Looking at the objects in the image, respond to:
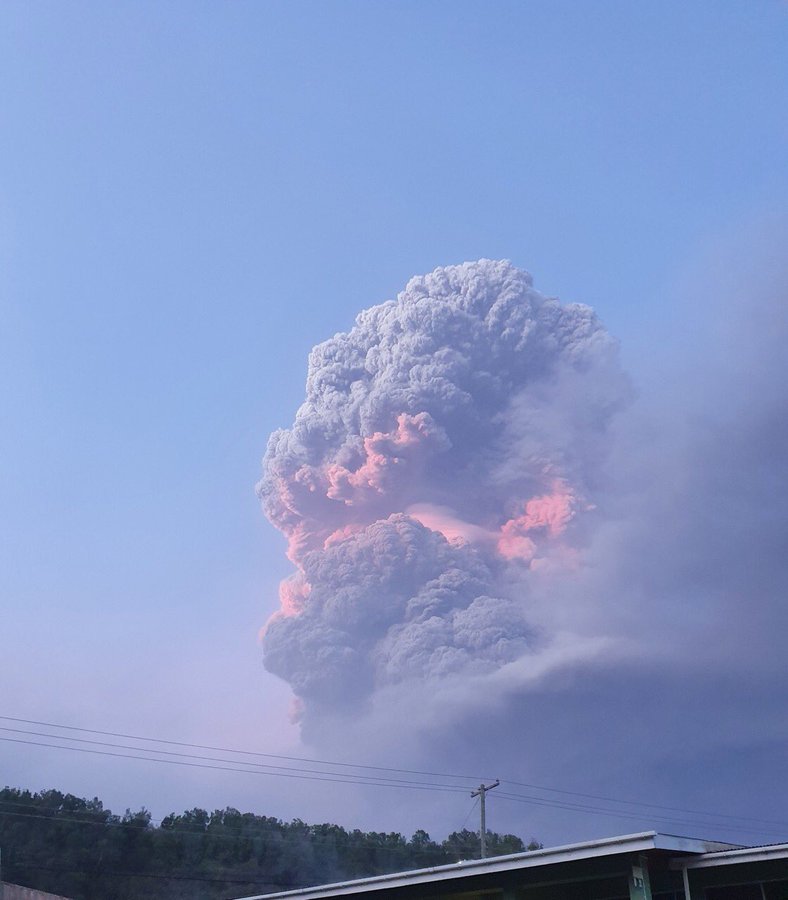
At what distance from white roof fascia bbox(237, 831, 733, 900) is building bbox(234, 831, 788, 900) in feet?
0.05

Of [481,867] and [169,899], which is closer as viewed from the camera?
[481,867]

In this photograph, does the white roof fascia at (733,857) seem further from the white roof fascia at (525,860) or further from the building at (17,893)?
the building at (17,893)

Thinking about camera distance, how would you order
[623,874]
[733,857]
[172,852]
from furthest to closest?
[172,852]
[623,874]
[733,857]

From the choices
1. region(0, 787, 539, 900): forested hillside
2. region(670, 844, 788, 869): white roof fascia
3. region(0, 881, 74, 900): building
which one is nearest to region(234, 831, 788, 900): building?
region(670, 844, 788, 869): white roof fascia

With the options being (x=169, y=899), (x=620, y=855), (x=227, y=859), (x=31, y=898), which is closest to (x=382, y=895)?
(x=620, y=855)

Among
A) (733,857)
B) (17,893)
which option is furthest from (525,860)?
(17,893)

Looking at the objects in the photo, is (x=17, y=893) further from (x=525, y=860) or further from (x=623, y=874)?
(x=623, y=874)

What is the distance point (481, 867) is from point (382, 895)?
11.4 ft

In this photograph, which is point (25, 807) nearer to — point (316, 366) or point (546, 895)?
point (316, 366)

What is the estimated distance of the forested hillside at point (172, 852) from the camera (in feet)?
189

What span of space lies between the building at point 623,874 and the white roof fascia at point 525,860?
0.05ft

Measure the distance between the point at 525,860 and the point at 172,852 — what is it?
164 ft

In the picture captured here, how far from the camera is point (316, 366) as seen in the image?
88062 mm

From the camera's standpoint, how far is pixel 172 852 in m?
62.4
